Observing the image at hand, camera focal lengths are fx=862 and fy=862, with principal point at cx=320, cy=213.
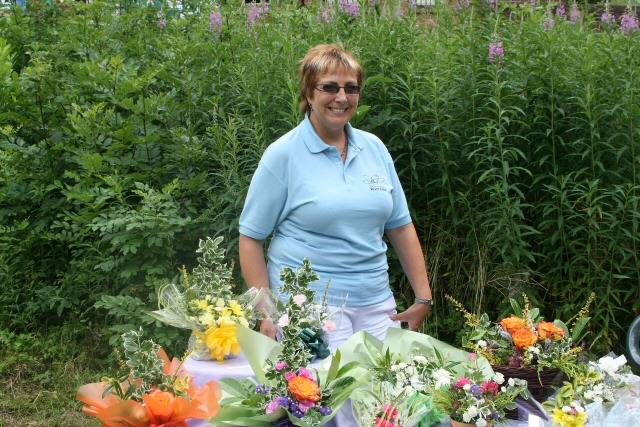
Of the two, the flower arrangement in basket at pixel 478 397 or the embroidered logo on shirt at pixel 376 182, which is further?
the embroidered logo on shirt at pixel 376 182

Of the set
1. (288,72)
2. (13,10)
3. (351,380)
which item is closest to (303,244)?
(351,380)

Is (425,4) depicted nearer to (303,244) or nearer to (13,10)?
(13,10)

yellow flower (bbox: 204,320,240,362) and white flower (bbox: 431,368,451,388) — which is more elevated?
white flower (bbox: 431,368,451,388)

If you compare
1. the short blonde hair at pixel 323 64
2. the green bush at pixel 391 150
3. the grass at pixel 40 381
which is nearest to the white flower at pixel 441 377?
the short blonde hair at pixel 323 64

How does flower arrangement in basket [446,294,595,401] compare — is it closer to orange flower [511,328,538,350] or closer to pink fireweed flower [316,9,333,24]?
orange flower [511,328,538,350]

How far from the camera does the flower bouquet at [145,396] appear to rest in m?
2.23

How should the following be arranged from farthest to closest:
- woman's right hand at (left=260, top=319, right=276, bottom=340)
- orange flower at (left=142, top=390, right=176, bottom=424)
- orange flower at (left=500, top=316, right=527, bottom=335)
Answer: woman's right hand at (left=260, top=319, right=276, bottom=340)
orange flower at (left=500, top=316, right=527, bottom=335)
orange flower at (left=142, top=390, right=176, bottom=424)

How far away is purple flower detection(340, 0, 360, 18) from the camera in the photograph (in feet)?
18.6

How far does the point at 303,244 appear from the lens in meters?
3.49

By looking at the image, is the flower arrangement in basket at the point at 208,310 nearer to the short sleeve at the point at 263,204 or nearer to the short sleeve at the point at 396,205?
the short sleeve at the point at 263,204

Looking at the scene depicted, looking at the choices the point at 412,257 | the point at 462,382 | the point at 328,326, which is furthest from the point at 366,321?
the point at 462,382

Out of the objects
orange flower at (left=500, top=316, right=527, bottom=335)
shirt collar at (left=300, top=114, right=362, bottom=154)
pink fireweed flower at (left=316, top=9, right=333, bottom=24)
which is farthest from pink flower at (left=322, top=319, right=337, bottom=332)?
pink fireweed flower at (left=316, top=9, right=333, bottom=24)

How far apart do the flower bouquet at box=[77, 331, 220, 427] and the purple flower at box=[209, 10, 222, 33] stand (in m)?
3.68

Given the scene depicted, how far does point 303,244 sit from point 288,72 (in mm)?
1832
